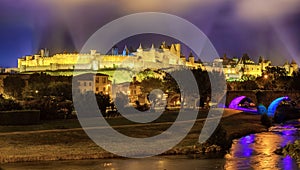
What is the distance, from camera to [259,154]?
92.6 feet

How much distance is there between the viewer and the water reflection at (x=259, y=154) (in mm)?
24067

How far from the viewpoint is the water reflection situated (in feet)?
79.0

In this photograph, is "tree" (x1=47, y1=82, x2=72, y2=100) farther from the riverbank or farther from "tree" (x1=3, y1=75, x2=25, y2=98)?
the riverbank

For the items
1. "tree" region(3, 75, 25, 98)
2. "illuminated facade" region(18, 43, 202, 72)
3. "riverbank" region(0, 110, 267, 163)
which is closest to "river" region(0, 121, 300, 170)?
"riverbank" region(0, 110, 267, 163)

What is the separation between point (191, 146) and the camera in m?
28.9

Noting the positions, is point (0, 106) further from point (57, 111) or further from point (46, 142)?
point (46, 142)

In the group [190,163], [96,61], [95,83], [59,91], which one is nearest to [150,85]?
[95,83]

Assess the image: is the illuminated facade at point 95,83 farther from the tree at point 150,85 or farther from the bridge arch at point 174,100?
the bridge arch at point 174,100

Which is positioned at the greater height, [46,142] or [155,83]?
[155,83]

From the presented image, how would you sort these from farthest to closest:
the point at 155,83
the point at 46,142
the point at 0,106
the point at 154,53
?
the point at 154,53 < the point at 155,83 < the point at 0,106 < the point at 46,142

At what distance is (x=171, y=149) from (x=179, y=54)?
416ft

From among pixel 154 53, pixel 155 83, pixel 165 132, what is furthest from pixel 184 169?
pixel 154 53

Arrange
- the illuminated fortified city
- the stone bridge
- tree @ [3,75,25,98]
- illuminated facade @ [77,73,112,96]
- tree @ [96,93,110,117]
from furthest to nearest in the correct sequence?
1. the illuminated fortified city
2. illuminated facade @ [77,73,112,96]
3. tree @ [3,75,25,98]
4. the stone bridge
5. tree @ [96,93,110,117]

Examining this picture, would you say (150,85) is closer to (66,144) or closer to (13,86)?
(13,86)
